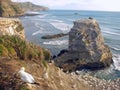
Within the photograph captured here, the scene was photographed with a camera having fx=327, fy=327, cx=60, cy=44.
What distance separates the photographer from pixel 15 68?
13.9 metres

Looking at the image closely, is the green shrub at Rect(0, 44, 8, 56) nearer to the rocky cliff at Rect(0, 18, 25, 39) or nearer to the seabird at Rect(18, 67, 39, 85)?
the seabird at Rect(18, 67, 39, 85)

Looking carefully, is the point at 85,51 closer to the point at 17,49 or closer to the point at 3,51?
the point at 17,49

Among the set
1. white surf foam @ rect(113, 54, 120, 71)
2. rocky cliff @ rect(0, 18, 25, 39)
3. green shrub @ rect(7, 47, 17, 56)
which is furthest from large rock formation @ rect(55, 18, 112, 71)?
green shrub @ rect(7, 47, 17, 56)

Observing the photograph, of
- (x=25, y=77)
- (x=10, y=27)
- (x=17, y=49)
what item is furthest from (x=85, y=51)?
(x=25, y=77)

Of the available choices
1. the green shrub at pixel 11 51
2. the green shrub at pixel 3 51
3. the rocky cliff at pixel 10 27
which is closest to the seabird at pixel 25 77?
the green shrub at pixel 3 51

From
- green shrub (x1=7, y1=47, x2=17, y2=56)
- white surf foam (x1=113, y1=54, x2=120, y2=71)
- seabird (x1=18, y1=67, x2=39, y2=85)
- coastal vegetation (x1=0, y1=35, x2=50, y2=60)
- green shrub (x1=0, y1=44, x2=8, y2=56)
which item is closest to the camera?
seabird (x1=18, y1=67, x2=39, y2=85)

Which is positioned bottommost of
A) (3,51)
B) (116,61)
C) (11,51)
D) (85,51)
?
(116,61)

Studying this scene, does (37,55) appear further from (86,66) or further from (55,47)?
(55,47)

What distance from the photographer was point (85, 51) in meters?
38.5

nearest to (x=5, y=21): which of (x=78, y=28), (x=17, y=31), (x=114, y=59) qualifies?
(x=17, y=31)

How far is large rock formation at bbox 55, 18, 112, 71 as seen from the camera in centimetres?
3791

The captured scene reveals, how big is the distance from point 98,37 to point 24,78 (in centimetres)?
2786

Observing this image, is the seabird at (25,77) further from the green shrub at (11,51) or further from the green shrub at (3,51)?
the green shrub at (11,51)

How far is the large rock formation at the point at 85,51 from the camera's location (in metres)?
37.9
